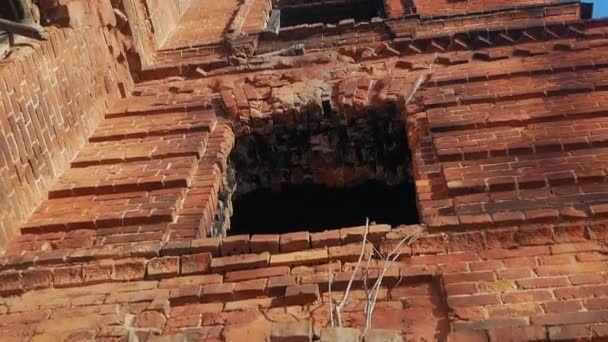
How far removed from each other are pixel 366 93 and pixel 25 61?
2.57 meters

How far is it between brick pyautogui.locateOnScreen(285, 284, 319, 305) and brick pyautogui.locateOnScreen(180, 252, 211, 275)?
535mm

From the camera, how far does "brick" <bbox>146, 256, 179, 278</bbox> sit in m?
3.52

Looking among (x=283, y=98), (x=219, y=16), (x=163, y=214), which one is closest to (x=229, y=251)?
(x=163, y=214)

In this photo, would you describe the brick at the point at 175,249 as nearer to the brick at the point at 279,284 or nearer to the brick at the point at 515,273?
the brick at the point at 279,284

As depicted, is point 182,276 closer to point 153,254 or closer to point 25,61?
point 153,254

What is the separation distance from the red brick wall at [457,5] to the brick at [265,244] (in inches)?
189

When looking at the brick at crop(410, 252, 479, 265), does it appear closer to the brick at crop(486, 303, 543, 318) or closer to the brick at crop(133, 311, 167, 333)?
the brick at crop(486, 303, 543, 318)

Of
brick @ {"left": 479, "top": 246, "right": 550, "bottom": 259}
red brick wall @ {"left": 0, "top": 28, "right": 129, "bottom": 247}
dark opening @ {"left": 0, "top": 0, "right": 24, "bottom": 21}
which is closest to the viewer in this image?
brick @ {"left": 479, "top": 246, "right": 550, "bottom": 259}

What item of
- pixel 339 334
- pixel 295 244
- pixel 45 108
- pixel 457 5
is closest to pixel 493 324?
pixel 339 334

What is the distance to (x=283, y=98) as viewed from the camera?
5.38m

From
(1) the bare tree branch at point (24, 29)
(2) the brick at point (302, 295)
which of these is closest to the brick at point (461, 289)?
(2) the brick at point (302, 295)

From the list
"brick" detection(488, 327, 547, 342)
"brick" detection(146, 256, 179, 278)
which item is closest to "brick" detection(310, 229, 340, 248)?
"brick" detection(146, 256, 179, 278)

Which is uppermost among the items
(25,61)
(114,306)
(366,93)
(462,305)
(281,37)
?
(281,37)

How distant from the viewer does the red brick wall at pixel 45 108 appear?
4.06m
